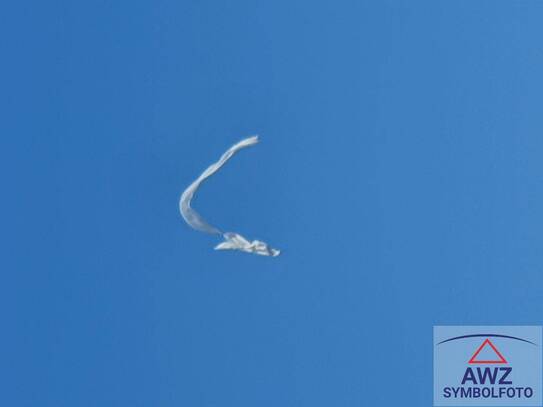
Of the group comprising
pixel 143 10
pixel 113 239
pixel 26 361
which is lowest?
pixel 26 361

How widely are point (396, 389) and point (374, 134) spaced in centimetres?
31

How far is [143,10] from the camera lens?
3.01 ft

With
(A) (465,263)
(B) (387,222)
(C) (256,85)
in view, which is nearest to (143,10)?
(C) (256,85)

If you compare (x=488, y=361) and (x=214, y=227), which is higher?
(x=214, y=227)

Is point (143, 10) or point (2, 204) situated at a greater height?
point (143, 10)

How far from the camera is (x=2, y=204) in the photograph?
917 mm

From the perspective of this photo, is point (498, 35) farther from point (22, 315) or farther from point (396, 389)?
point (22, 315)

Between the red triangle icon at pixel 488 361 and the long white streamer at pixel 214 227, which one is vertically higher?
the long white streamer at pixel 214 227

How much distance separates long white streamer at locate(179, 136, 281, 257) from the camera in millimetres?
914

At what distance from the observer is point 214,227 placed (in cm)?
92

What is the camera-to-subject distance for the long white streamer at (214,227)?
0.91 m

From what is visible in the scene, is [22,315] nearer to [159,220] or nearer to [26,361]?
[26,361]

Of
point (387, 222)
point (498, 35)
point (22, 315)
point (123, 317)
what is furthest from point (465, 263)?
point (22, 315)

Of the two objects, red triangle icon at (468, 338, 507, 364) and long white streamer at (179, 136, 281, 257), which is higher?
long white streamer at (179, 136, 281, 257)
